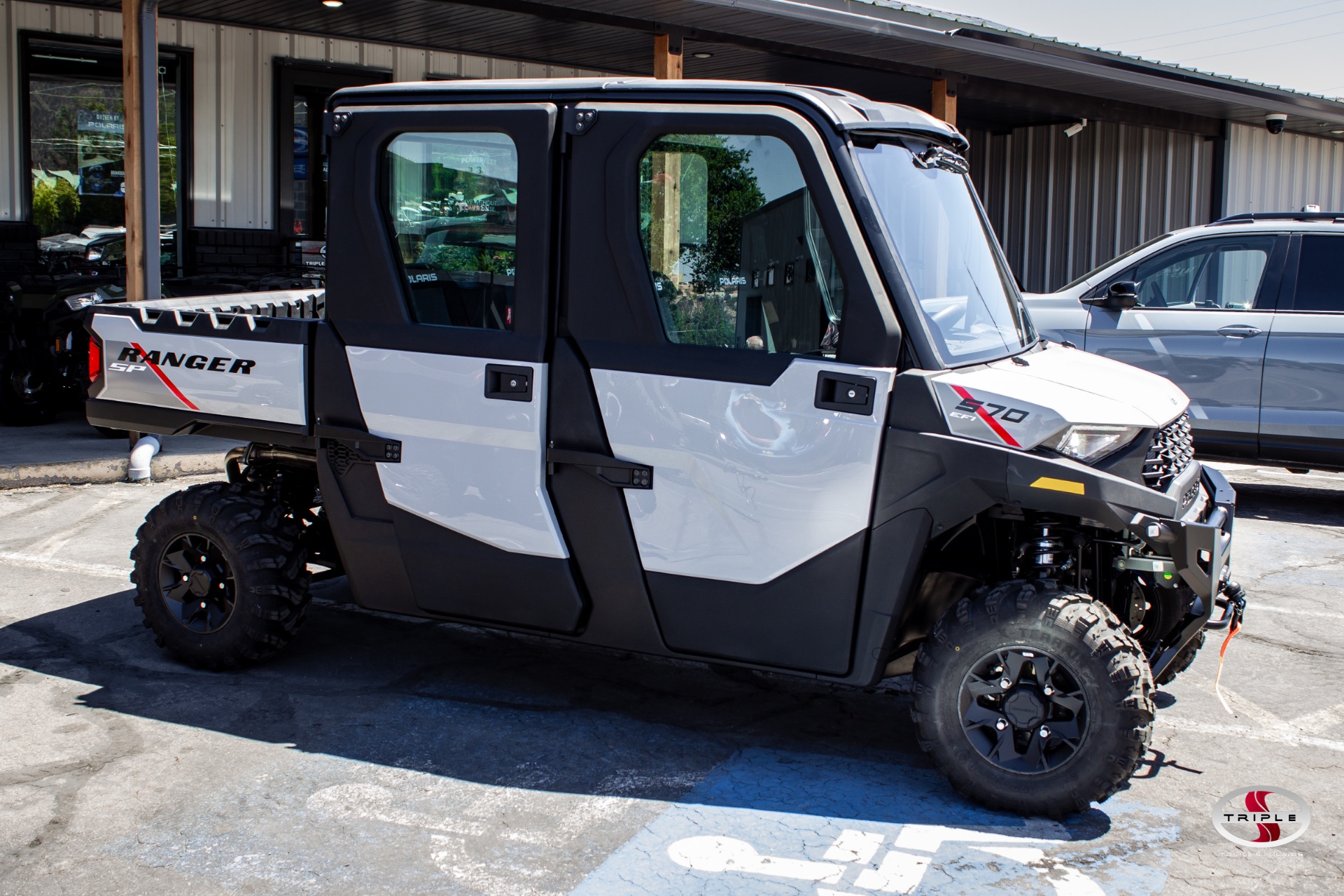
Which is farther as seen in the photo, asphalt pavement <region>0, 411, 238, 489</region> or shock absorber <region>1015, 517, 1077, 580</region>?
asphalt pavement <region>0, 411, 238, 489</region>

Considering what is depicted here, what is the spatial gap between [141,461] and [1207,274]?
7.66 meters

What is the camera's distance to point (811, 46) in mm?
11844

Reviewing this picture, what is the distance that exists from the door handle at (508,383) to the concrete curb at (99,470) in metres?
5.46

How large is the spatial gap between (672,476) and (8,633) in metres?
3.29

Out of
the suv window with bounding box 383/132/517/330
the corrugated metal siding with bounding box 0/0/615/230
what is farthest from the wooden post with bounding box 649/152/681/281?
the corrugated metal siding with bounding box 0/0/615/230

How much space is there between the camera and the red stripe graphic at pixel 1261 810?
361 centimetres

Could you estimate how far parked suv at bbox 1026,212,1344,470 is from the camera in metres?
8.02

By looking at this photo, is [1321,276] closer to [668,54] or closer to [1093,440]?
[1093,440]

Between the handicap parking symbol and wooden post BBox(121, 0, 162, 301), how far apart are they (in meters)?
6.57

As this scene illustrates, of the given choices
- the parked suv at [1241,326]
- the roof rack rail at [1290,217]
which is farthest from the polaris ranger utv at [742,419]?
the roof rack rail at [1290,217]

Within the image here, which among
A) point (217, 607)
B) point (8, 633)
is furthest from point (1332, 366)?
point (8, 633)

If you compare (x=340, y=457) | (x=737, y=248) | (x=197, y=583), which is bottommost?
(x=197, y=583)

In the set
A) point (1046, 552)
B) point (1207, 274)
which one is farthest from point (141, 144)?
point (1207, 274)

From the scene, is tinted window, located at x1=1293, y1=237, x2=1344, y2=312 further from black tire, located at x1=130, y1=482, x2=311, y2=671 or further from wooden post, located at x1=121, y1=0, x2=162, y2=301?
wooden post, located at x1=121, y1=0, x2=162, y2=301
